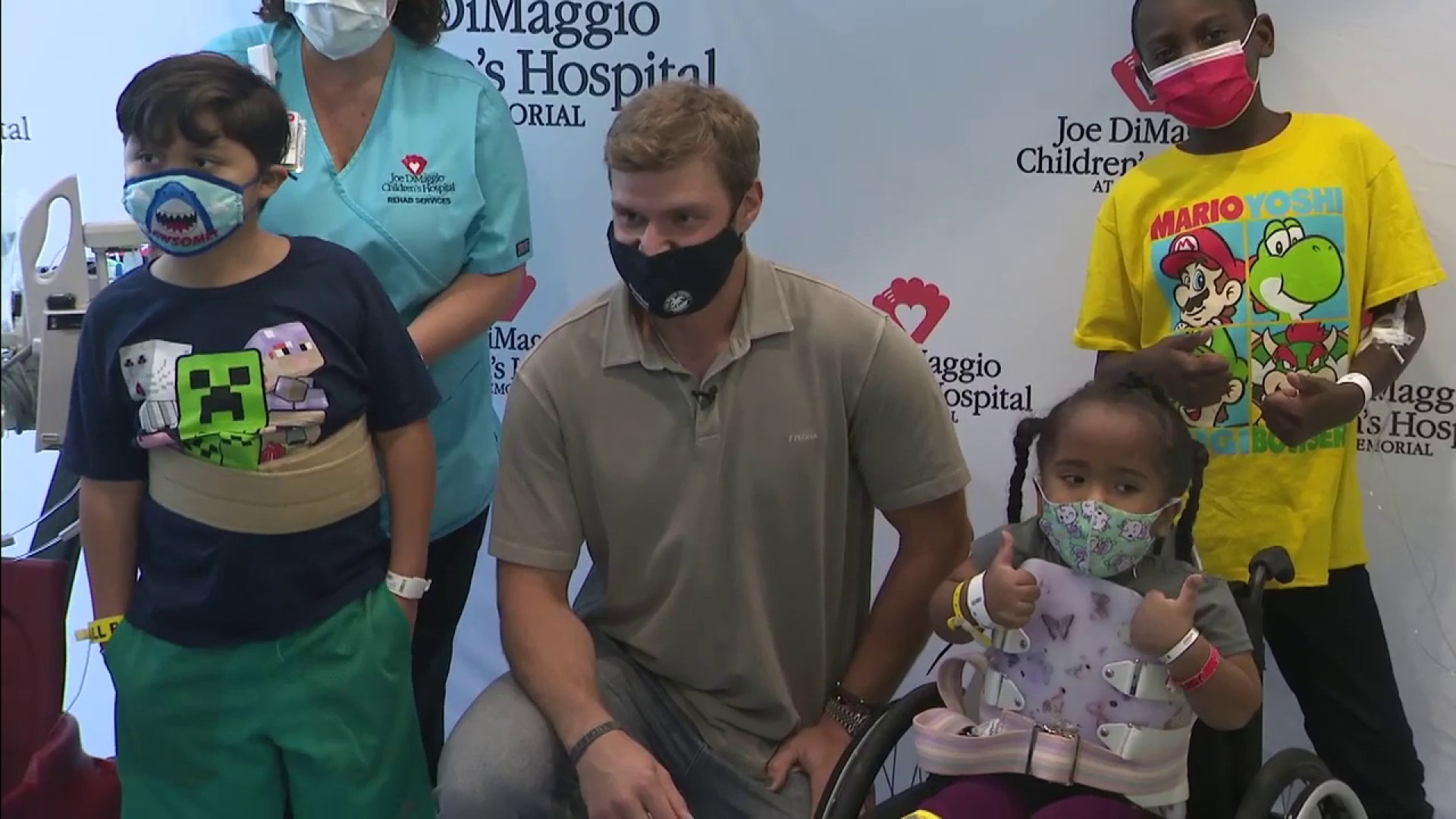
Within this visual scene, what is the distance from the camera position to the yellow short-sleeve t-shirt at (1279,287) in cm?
199

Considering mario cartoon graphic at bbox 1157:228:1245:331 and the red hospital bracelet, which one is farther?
mario cartoon graphic at bbox 1157:228:1245:331

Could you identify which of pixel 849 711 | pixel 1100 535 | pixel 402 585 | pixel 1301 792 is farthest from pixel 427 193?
pixel 1301 792

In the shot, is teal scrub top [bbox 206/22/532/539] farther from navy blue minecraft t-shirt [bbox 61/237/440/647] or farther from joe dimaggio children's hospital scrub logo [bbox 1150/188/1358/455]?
joe dimaggio children's hospital scrub logo [bbox 1150/188/1358/455]

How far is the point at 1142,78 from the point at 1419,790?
1.22m

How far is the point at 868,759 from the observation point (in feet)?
5.49

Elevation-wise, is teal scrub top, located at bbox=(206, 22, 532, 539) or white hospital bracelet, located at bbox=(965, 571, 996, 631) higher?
teal scrub top, located at bbox=(206, 22, 532, 539)

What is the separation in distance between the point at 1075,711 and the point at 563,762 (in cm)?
69

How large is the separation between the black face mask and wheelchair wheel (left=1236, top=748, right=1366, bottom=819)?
906mm

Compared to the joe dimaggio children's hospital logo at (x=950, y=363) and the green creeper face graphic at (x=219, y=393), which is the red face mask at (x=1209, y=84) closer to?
the joe dimaggio children's hospital logo at (x=950, y=363)

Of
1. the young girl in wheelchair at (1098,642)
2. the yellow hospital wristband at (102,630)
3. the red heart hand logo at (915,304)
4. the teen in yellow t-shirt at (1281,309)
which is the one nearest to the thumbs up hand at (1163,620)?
the young girl in wheelchair at (1098,642)

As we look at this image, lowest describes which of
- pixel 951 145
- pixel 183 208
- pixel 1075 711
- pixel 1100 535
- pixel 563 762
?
pixel 563 762

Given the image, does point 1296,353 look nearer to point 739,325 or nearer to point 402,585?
point 739,325

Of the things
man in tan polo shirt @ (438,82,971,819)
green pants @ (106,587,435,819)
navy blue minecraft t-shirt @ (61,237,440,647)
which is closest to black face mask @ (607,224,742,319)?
man in tan polo shirt @ (438,82,971,819)

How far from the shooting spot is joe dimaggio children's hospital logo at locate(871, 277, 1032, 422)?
2557 mm
